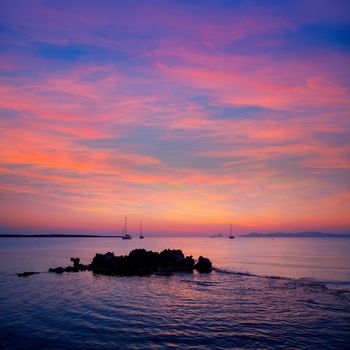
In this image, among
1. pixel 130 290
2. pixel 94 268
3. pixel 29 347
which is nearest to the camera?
pixel 29 347

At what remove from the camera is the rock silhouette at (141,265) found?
61.4m

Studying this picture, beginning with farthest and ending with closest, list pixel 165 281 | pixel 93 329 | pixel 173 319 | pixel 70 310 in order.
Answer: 1. pixel 165 281
2. pixel 70 310
3. pixel 173 319
4. pixel 93 329

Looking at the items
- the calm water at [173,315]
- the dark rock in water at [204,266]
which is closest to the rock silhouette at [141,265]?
the dark rock in water at [204,266]

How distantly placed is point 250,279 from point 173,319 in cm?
2894

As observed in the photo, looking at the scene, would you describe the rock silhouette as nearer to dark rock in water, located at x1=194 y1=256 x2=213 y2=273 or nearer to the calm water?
dark rock in water, located at x1=194 y1=256 x2=213 y2=273

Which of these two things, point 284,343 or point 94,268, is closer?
point 284,343

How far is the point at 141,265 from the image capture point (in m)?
63.9

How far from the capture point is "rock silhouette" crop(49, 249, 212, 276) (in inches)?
2419

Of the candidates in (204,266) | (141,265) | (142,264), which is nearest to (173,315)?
(141,265)

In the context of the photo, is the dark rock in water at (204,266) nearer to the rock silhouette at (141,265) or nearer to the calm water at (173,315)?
the rock silhouette at (141,265)

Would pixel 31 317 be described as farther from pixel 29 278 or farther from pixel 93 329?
pixel 29 278

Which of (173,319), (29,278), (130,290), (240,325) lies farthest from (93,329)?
(29,278)

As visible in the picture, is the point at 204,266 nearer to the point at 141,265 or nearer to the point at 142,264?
the point at 142,264

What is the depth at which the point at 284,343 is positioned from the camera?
22062mm
